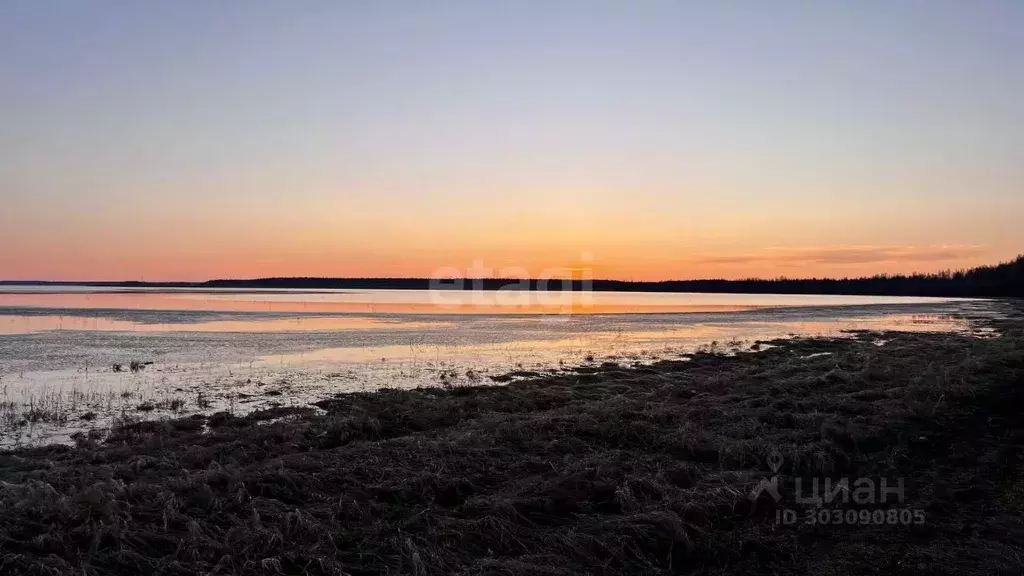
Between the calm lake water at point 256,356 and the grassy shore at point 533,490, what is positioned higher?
the grassy shore at point 533,490

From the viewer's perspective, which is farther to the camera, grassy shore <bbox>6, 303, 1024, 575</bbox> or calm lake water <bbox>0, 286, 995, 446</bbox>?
calm lake water <bbox>0, 286, 995, 446</bbox>

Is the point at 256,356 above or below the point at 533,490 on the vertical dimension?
below

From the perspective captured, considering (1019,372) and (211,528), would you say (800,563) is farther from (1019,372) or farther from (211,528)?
(1019,372)

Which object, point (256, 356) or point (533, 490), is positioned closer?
point (533, 490)

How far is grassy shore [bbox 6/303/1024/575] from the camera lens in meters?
6.50

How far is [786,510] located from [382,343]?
26.9 metres

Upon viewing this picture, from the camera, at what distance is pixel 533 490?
838 cm

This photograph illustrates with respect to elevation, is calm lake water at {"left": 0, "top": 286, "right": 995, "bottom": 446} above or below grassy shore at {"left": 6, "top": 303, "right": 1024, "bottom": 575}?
below

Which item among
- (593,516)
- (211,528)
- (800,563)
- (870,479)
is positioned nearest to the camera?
(800,563)

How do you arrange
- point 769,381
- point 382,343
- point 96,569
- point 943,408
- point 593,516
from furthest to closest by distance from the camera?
point 382,343 → point 769,381 → point 943,408 → point 593,516 → point 96,569

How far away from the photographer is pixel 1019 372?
15.7 m

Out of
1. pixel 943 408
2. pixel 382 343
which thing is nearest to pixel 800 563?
pixel 943 408

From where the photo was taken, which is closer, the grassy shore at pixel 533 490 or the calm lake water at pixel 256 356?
the grassy shore at pixel 533 490

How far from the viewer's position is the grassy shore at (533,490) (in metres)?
6.50
